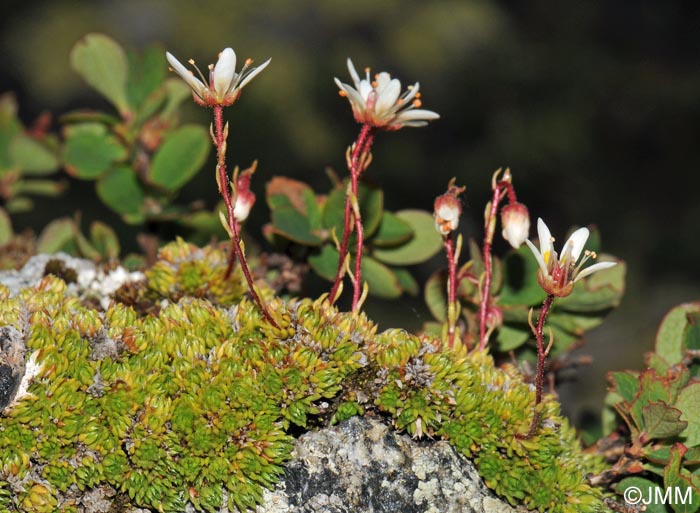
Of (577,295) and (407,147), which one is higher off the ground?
(407,147)

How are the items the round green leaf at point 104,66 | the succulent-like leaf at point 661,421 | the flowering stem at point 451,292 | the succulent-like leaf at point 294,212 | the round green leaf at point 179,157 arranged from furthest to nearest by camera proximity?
the round green leaf at point 104,66, the round green leaf at point 179,157, the succulent-like leaf at point 294,212, the flowering stem at point 451,292, the succulent-like leaf at point 661,421

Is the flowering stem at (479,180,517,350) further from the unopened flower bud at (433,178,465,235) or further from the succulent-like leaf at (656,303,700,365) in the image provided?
the succulent-like leaf at (656,303,700,365)

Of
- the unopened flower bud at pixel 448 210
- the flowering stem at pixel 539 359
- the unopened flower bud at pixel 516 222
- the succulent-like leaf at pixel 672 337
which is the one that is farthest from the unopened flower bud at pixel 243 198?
the succulent-like leaf at pixel 672 337

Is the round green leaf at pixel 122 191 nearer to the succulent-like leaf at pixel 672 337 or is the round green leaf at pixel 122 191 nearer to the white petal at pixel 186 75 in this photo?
the white petal at pixel 186 75

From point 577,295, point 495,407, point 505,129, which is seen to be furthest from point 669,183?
point 495,407

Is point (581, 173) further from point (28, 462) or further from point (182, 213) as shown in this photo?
point (28, 462)

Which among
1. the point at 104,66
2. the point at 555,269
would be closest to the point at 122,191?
the point at 104,66

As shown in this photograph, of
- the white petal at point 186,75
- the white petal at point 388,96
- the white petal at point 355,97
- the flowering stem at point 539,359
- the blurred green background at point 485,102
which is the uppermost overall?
the blurred green background at point 485,102
